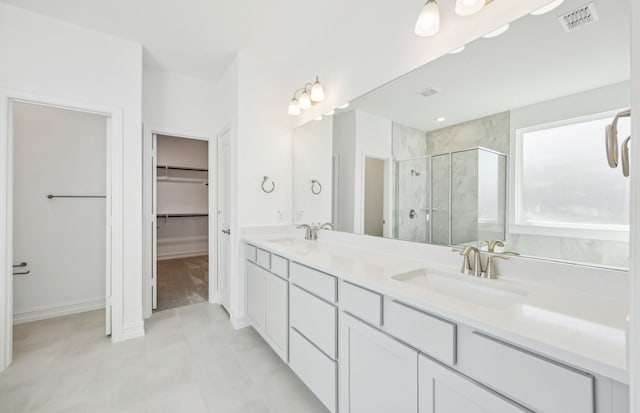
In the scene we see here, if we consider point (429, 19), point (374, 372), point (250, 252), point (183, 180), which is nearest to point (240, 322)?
point (250, 252)

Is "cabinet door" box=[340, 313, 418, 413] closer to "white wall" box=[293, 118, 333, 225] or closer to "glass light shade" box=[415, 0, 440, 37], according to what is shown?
"white wall" box=[293, 118, 333, 225]

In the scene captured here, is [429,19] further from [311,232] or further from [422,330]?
[311,232]

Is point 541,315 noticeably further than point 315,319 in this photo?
No

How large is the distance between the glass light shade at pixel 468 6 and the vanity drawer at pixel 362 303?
1401 mm

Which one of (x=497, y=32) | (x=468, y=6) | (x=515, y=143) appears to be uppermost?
(x=468, y=6)

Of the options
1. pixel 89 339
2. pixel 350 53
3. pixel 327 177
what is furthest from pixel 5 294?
pixel 350 53

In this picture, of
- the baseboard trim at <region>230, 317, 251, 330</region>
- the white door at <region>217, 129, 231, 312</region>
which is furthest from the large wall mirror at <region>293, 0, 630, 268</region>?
the white door at <region>217, 129, 231, 312</region>

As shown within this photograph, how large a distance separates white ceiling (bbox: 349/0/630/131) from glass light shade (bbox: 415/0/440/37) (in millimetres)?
172

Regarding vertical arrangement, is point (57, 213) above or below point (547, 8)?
below

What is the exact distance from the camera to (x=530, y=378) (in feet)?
2.37

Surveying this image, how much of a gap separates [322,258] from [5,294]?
2458 mm

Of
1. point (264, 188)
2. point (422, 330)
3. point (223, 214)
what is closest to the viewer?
point (422, 330)

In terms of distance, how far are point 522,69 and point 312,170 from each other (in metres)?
1.80

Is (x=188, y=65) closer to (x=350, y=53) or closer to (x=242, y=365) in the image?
(x=350, y=53)
